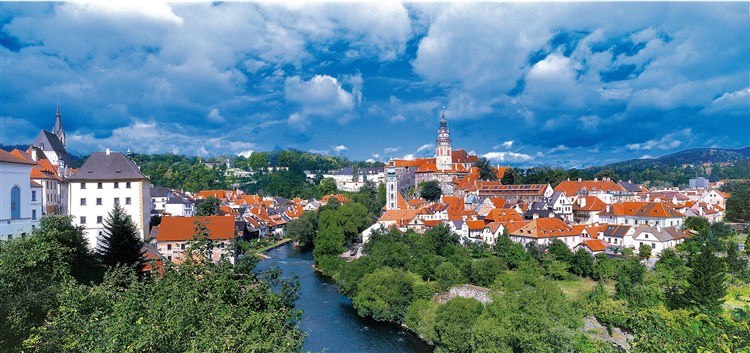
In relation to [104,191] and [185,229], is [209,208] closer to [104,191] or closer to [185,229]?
[185,229]

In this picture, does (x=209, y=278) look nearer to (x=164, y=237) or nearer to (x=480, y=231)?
(x=164, y=237)

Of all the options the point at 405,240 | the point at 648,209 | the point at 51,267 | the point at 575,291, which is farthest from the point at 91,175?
the point at 648,209

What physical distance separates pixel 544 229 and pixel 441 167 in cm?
4065

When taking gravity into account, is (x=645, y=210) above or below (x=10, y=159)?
below

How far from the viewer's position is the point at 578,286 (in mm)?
25688

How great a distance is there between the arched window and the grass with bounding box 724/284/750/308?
92.2 feet

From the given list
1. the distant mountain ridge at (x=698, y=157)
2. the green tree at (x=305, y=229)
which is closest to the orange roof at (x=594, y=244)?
the green tree at (x=305, y=229)

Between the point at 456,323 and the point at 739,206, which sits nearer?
the point at 456,323

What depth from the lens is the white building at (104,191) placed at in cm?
2455

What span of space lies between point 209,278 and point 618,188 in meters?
58.6

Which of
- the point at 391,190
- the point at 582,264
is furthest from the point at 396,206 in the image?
the point at 582,264

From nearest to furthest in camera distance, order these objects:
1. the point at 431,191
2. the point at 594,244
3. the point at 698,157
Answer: the point at 594,244, the point at 431,191, the point at 698,157

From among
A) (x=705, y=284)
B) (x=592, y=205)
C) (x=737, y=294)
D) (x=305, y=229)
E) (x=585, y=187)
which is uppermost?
(x=585, y=187)

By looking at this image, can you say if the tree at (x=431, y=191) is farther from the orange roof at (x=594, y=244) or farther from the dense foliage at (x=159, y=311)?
the dense foliage at (x=159, y=311)
